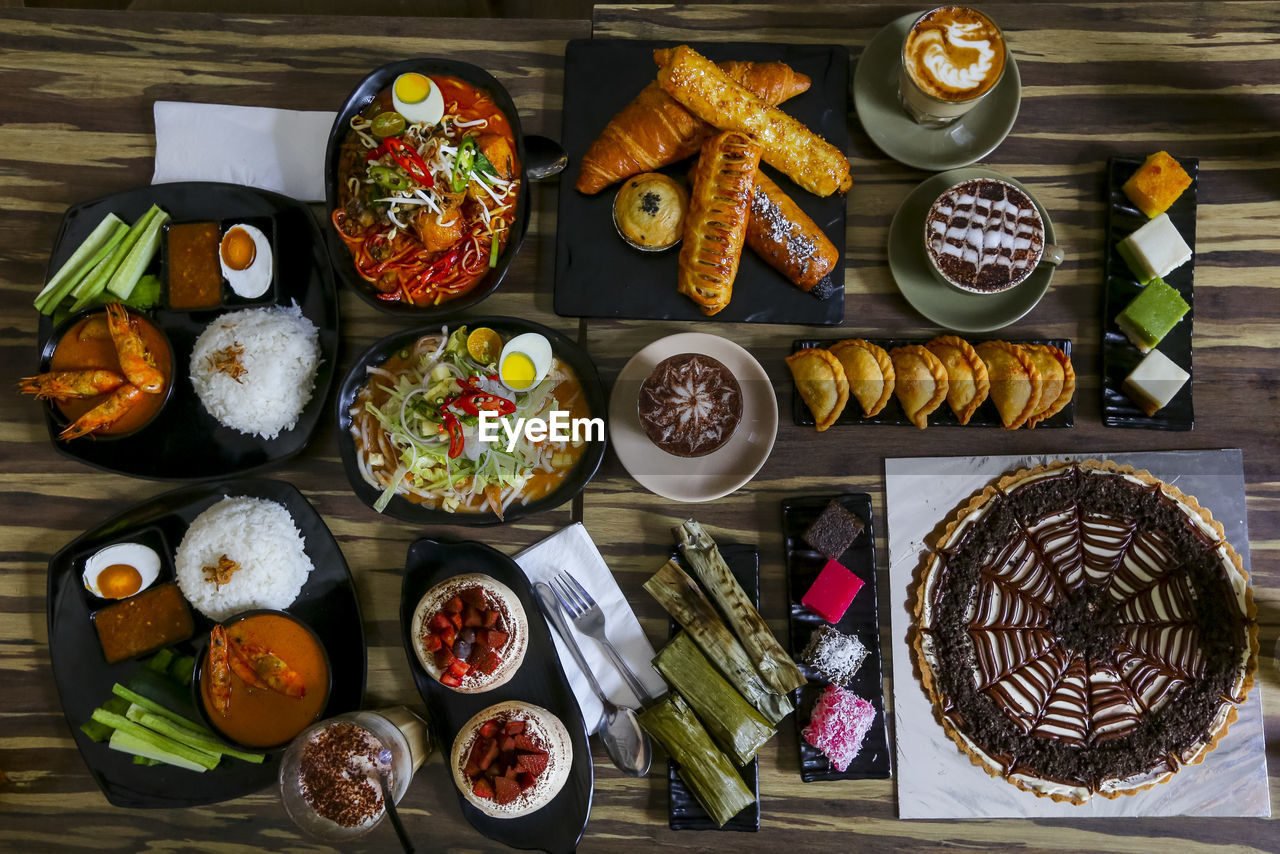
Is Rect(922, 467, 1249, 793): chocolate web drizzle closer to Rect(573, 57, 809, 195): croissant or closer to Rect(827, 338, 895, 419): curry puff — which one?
Rect(827, 338, 895, 419): curry puff

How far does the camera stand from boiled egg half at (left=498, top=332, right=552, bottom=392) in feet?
9.16

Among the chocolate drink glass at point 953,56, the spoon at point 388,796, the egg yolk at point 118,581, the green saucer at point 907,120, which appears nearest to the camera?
the spoon at point 388,796

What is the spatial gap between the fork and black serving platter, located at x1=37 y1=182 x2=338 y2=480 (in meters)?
1.16

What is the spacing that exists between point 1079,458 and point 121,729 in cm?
378

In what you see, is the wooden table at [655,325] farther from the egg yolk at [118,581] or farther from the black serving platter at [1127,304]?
the egg yolk at [118,581]

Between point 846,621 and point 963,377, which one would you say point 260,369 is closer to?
point 846,621

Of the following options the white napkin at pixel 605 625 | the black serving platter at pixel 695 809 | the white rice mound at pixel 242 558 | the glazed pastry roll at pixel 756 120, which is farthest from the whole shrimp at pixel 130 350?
the black serving platter at pixel 695 809

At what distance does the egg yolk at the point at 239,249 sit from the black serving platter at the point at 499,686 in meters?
1.24

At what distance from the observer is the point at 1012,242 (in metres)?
2.84

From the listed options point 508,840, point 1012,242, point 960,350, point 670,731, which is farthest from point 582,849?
point 1012,242

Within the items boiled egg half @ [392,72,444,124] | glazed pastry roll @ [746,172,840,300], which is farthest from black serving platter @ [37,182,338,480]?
glazed pastry roll @ [746,172,840,300]

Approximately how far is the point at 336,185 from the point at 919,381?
2281 millimetres

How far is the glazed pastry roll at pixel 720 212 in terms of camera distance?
2.83 meters

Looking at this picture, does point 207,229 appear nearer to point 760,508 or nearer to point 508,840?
point 760,508
